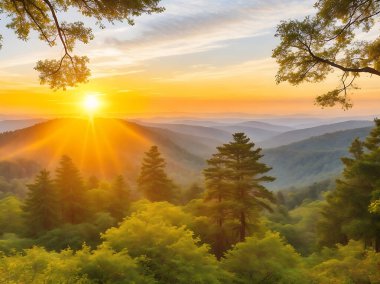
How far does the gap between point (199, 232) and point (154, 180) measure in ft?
57.4

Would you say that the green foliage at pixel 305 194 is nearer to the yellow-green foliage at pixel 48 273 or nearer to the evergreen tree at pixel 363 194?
the evergreen tree at pixel 363 194

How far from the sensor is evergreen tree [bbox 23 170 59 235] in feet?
138

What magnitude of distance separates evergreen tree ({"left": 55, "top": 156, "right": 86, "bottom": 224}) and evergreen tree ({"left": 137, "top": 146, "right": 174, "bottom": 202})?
8.82m

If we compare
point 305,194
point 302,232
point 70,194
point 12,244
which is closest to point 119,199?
point 70,194

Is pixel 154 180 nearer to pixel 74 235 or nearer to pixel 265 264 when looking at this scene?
pixel 74 235

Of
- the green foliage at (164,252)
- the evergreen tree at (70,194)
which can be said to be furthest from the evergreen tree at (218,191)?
the evergreen tree at (70,194)

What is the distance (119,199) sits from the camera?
4956cm

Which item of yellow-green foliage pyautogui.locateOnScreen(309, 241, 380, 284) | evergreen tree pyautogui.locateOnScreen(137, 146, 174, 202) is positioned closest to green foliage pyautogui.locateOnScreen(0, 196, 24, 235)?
evergreen tree pyautogui.locateOnScreen(137, 146, 174, 202)

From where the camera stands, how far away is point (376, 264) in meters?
19.7

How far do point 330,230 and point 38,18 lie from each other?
3889 centimetres

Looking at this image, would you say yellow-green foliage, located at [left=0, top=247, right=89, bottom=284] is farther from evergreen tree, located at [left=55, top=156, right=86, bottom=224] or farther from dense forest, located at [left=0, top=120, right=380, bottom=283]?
evergreen tree, located at [left=55, top=156, right=86, bottom=224]

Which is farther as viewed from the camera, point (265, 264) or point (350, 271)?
point (265, 264)

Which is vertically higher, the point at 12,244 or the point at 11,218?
the point at 12,244

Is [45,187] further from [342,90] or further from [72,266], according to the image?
[342,90]
